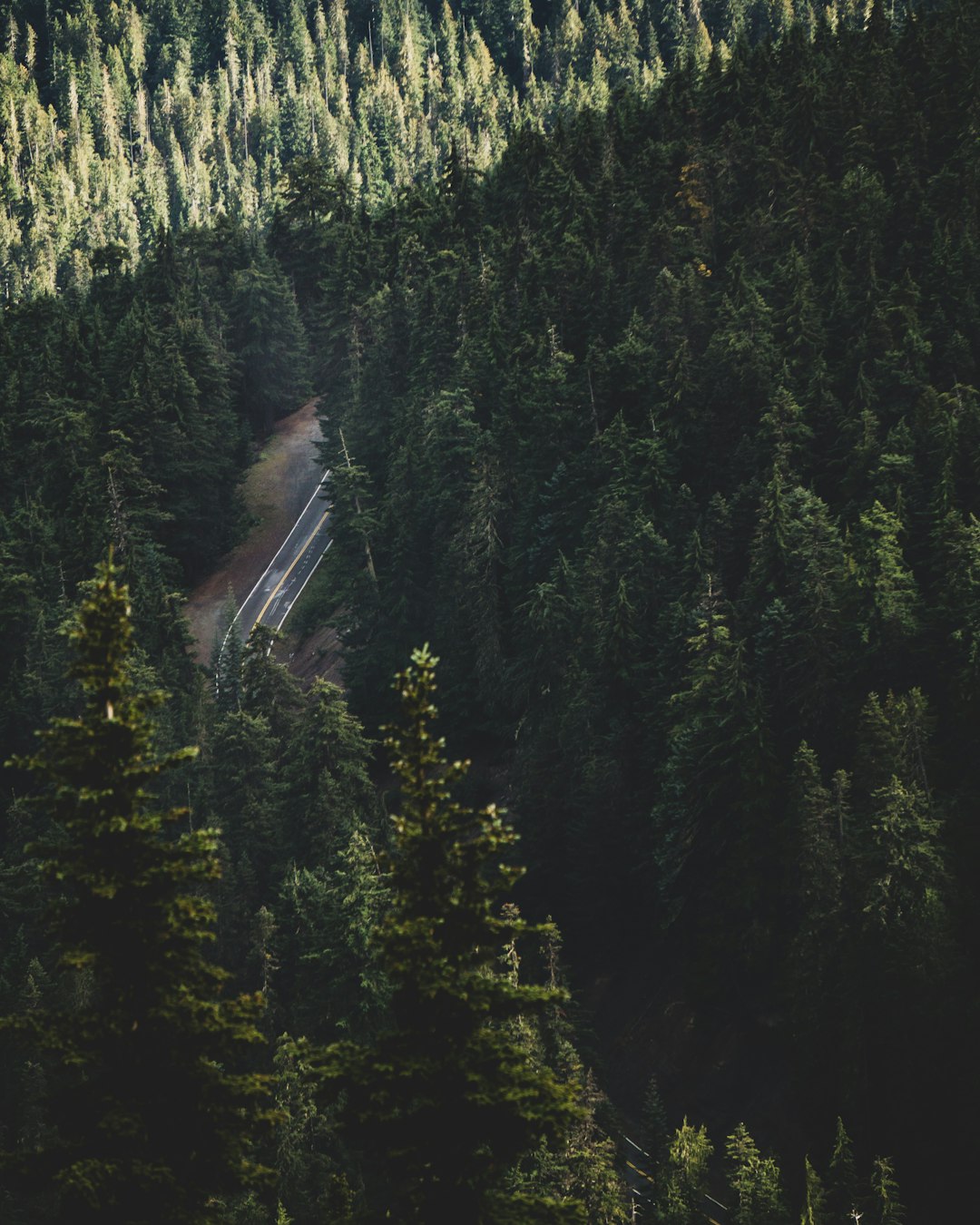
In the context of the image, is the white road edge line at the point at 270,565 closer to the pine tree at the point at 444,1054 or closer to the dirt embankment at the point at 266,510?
the dirt embankment at the point at 266,510

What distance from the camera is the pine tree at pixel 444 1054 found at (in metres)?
13.3

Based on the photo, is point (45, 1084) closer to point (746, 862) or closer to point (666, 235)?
point (746, 862)

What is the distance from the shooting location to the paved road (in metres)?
84.5

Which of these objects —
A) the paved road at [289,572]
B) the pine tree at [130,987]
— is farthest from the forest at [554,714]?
the paved road at [289,572]

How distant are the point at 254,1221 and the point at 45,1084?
46.6 ft

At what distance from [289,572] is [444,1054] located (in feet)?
250

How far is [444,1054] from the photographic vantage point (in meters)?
13.5

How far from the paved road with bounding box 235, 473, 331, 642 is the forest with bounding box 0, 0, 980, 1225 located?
254 centimetres

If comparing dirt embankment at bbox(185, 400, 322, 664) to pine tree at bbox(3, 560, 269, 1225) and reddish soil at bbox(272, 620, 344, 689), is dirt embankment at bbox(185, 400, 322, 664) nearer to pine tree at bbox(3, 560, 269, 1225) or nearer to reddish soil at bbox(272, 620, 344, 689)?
reddish soil at bbox(272, 620, 344, 689)

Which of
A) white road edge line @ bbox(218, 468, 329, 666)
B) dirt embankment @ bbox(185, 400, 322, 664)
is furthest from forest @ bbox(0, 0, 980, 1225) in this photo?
white road edge line @ bbox(218, 468, 329, 666)

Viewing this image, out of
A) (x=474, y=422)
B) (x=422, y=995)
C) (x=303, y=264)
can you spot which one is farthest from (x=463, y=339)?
(x=422, y=995)

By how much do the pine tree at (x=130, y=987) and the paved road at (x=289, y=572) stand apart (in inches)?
2704

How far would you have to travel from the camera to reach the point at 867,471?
181ft

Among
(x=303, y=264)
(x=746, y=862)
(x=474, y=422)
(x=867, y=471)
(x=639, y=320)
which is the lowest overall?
(x=746, y=862)
